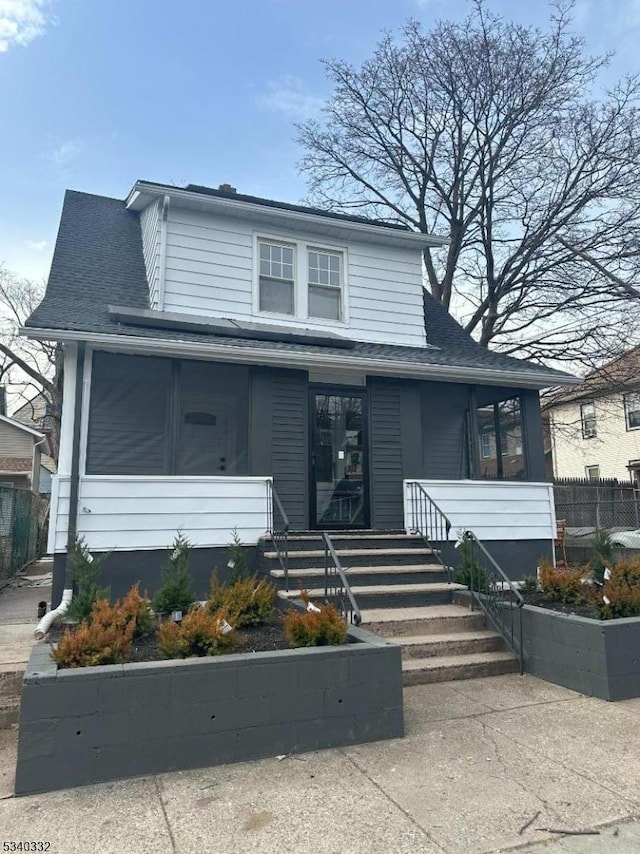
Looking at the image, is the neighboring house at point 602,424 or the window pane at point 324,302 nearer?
the window pane at point 324,302

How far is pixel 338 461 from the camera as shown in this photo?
8.15m

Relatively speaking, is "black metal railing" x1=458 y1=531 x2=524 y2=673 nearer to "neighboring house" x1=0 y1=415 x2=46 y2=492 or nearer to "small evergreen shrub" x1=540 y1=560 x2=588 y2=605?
"small evergreen shrub" x1=540 y1=560 x2=588 y2=605

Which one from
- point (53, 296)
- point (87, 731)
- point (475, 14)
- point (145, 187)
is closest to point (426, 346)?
point (145, 187)

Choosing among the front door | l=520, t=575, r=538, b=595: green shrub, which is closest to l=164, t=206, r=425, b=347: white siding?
the front door

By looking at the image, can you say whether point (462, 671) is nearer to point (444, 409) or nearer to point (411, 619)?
point (411, 619)

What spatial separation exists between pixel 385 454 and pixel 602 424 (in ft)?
63.5

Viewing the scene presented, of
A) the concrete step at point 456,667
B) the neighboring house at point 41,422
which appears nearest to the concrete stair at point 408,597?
the concrete step at point 456,667

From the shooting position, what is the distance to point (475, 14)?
47.3 ft

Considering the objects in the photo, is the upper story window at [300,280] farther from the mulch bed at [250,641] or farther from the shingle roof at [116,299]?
the mulch bed at [250,641]

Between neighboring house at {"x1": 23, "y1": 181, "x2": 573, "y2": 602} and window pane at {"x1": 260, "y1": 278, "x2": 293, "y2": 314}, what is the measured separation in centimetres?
3

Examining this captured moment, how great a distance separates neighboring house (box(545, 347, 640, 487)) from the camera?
14.6m

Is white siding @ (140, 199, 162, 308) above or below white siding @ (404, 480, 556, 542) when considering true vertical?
above

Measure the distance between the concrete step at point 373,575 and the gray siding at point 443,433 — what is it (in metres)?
2.69

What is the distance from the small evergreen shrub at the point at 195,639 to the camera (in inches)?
147
